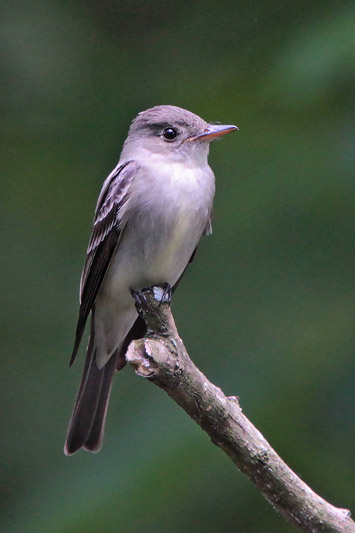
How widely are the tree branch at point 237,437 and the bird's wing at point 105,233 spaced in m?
0.64

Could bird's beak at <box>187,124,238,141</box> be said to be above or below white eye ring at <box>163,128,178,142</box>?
below

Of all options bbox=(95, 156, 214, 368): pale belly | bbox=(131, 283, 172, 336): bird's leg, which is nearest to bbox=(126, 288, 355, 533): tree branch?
bbox=(131, 283, 172, 336): bird's leg

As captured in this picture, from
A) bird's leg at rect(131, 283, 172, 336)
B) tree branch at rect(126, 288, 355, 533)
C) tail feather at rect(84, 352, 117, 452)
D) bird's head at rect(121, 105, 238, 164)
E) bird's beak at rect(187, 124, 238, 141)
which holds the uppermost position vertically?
bird's head at rect(121, 105, 238, 164)

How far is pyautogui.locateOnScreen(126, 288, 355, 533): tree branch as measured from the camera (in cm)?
181

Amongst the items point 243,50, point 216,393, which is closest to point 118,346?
point 216,393

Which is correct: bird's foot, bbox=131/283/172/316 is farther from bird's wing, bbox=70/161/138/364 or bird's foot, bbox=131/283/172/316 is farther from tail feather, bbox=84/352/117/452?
tail feather, bbox=84/352/117/452

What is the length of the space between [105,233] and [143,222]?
16cm

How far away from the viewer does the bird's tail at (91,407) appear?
2.61 metres

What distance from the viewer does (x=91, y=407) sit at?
268 cm

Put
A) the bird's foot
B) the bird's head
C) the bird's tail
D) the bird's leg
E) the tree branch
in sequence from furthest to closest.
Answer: the bird's tail < the bird's head < the bird's foot < the bird's leg < the tree branch

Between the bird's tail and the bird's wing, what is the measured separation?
0.19 meters

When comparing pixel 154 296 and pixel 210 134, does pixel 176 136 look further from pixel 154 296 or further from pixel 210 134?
pixel 154 296

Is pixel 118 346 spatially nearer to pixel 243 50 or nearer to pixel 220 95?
pixel 220 95

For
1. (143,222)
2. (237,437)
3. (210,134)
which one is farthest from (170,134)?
(237,437)
